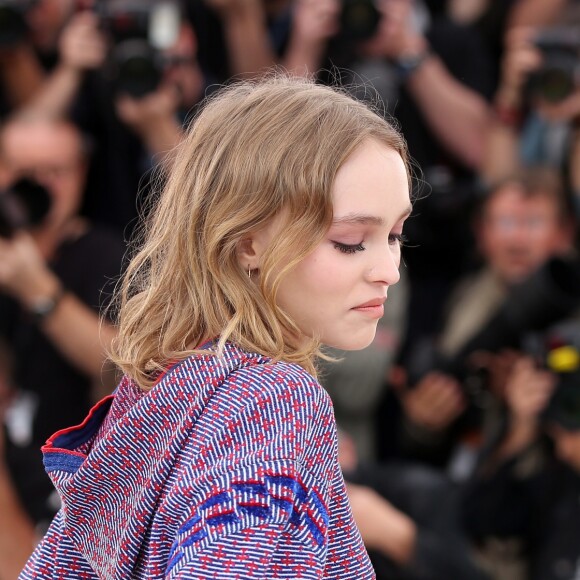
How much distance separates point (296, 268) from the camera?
1.28 meters

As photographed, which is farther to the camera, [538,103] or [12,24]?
[12,24]

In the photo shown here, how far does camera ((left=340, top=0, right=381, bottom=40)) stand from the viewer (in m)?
3.62

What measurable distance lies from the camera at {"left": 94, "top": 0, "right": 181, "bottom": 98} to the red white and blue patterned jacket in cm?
240

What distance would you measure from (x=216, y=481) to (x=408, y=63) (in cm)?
279

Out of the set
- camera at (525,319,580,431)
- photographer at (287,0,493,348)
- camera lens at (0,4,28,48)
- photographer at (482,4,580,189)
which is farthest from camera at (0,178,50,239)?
camera at (525,319,580,431)

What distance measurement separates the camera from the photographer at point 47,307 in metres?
3.21

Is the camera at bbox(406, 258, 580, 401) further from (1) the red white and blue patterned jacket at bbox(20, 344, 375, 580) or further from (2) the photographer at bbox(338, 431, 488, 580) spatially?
(1) the red white and blue patterned jacket at bbox(20, 344, 375, 580)

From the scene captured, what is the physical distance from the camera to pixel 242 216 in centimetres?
126

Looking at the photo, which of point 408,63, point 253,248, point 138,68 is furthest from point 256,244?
point 408,63

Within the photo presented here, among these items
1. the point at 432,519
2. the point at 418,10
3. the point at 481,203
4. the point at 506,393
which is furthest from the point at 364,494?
the point at 418,10

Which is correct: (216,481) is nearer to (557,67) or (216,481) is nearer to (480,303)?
(480,303)

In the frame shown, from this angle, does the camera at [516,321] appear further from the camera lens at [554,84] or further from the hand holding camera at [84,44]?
the hand holding camera at [84,44]

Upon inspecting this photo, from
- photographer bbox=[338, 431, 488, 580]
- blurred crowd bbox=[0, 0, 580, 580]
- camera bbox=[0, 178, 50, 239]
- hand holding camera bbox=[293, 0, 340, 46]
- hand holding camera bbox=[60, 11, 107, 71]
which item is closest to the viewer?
photographer bbox=[338, 431, 488, 580]

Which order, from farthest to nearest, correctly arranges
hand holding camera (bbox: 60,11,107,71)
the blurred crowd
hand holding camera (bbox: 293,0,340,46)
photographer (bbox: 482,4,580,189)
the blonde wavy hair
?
hand holding camera (bbox: 60,11,107,71), hand holding camera (bbox: 293,0,340,46), photographer (bbox: 482,4,580,189), the blurred crowd, the blonde wavy hair
